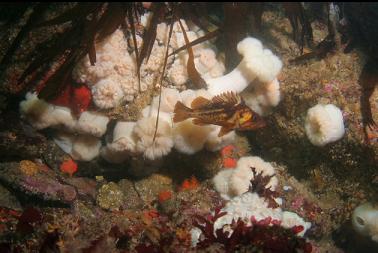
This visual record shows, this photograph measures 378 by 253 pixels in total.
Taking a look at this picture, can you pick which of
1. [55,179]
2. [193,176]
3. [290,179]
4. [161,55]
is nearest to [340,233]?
[290,179]

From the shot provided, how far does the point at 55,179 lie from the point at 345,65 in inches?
170

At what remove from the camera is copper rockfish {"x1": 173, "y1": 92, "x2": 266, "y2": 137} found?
13.5 feet

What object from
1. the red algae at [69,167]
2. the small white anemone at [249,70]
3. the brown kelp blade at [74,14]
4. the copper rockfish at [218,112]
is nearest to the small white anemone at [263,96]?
the small white anemone at [249,70]

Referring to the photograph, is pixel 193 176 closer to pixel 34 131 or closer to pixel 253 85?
pixel 253 85

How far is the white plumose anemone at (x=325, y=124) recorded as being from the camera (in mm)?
4258

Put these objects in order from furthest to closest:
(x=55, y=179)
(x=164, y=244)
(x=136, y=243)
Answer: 1. (x=55, y=179)
2. (x=136, y=243)
3. (x=164, y=244)

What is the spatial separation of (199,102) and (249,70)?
88 cm

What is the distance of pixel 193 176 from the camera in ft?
16.5

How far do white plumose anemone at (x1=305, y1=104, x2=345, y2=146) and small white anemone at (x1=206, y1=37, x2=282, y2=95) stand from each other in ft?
2.44

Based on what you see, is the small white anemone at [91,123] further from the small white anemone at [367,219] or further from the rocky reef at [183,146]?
the small white anemone at [367,219]

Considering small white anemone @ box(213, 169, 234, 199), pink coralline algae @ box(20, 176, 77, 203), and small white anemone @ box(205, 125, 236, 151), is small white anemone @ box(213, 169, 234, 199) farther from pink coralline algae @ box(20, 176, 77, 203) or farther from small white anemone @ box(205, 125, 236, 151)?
pink coralline algae @ box(20, 176, 77, 203)

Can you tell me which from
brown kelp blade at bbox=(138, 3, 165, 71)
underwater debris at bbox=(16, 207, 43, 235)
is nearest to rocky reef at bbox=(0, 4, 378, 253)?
underwater debris at bbox=(16, 207, 43, 235)

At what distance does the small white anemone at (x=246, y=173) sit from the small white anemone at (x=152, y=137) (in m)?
1.06

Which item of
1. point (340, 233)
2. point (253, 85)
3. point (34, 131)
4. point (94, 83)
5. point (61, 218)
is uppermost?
point (94, 83)
